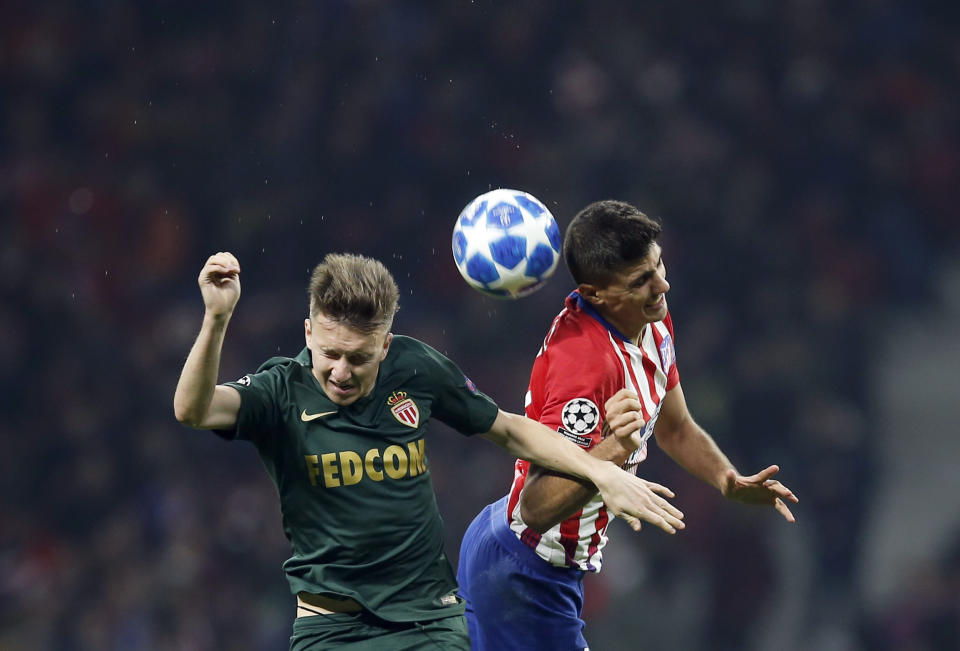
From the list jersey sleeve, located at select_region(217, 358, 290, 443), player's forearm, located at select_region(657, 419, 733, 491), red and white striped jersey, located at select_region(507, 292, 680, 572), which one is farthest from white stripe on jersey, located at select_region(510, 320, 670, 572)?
jersey sleeve, located at select_region(217, 358, 290, 443)

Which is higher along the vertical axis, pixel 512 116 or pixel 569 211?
pixel 512 116

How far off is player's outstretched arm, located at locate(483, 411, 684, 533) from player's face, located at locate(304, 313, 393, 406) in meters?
0.51

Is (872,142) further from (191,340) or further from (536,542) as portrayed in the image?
(536,542)

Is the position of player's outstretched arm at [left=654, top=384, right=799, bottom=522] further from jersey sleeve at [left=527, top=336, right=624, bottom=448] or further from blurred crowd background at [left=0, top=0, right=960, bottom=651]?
blurred crowd background at [left=0, top=0, right=960, bottom=651]

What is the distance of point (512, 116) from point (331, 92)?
5.09ft

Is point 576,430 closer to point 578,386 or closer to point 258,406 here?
point 578,386

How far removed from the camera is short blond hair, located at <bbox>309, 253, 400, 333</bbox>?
3.44 meters

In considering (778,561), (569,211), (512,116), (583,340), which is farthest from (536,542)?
(512,116)

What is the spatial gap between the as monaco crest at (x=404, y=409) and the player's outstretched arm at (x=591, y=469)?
0.28 metres

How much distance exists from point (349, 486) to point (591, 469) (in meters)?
0.73

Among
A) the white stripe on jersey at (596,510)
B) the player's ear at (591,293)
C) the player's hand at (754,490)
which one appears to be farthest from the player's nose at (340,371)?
the player's hand at (754,490)

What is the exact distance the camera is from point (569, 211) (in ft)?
31.7

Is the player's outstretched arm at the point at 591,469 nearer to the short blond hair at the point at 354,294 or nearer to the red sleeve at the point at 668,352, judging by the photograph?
the short blond hair at the point at 354,294

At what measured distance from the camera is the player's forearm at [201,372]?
124 inches
